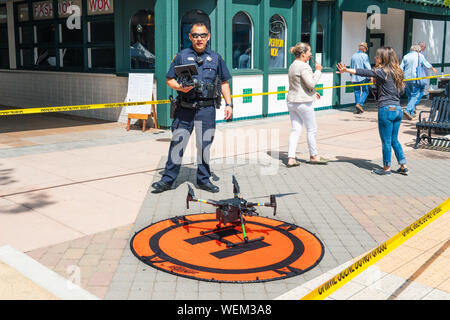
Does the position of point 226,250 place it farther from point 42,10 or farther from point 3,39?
point 3,39

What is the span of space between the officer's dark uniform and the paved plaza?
34 centimetres

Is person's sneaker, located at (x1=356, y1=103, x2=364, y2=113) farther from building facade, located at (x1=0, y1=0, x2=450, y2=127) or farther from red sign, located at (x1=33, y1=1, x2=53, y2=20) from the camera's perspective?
red sign, located at (x1=33, y1=1, x2=53, y2=20)

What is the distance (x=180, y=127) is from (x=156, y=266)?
2751 mm

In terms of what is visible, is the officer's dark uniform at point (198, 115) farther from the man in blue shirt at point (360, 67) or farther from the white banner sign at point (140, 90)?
the man in blue shirt at point (360, 67)

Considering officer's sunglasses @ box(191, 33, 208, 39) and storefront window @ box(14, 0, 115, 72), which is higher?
storefront window @ box(14, 0, 115, 72)

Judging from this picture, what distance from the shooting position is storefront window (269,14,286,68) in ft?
46.2

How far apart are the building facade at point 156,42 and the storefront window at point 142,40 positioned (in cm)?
2

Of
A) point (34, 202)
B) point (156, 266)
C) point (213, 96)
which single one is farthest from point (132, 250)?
point (213, 96)

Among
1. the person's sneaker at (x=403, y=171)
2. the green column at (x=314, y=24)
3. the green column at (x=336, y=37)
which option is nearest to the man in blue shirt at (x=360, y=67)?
the green column at (x=336, y=37)

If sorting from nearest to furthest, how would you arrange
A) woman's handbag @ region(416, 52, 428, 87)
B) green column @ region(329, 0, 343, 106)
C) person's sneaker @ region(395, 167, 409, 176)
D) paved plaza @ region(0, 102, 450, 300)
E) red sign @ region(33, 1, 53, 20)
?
paved plaza @ region(0, 102, 450, 300)
person's sneaker @ region(395, 167, 409, 176)
woman's handbag @ region(416, 52, 428, 87)
red sign @ region(33, 1, 53, 20)
green column @ region(329, 0, 343, 106)

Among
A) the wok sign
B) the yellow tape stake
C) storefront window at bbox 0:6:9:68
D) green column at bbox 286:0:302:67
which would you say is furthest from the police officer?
storefront window at bbox 0:6:9:68

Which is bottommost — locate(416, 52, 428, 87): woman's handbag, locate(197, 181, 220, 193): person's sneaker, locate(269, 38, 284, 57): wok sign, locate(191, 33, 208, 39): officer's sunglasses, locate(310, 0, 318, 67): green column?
locate(197, 181, 220, 193): person's sneaker

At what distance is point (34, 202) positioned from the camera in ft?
20.1

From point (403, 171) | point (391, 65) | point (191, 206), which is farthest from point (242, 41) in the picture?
point (191, 206)
